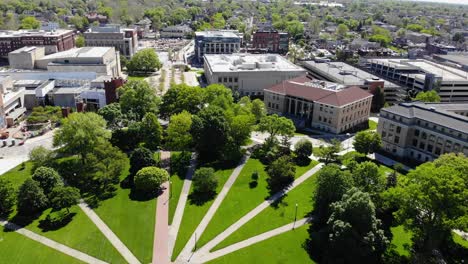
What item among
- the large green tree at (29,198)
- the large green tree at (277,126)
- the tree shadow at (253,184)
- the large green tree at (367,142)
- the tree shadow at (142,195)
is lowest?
the tree shadow at (142,195)

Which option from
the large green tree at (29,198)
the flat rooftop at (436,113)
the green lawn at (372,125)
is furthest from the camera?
the green lawn at (372,125)

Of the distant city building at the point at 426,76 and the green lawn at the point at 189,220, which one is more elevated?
the distant city building at the point at 426,76

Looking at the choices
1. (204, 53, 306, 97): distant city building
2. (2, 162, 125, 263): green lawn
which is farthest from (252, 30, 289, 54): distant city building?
(2, 162, 125, 263): green lawn

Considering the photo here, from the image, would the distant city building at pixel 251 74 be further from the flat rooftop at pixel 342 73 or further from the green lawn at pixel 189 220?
the green lawn at pixel 189 220

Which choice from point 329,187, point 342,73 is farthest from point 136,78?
point 329,187

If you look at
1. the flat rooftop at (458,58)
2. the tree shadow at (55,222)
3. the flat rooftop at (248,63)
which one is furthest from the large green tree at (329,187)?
the flat rooftop at (458,58)

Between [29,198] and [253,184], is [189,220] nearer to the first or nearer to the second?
[253,184]
